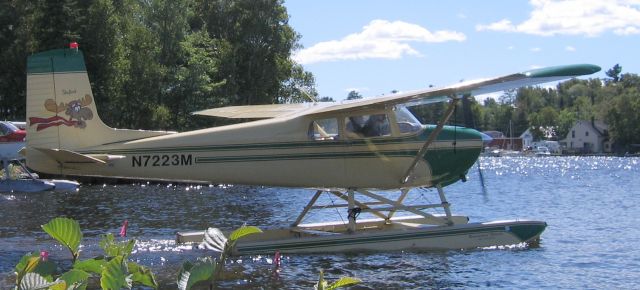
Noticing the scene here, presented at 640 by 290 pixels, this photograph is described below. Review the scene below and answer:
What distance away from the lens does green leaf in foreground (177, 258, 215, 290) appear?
2.89 m

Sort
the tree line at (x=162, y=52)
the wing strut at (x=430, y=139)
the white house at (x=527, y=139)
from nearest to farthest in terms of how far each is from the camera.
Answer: the wing strut at (x=430, y=139), the tree line at (x=162, y=52), the white house at (x=527, y=139)

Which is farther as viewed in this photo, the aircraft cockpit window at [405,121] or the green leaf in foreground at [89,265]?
the aircraft cockpit window at [405,121]

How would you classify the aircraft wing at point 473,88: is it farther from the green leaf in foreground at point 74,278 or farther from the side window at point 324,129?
the green leaf in foreground at point 74,278

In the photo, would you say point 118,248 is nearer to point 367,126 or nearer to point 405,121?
point 367,126

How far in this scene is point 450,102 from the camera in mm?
11836

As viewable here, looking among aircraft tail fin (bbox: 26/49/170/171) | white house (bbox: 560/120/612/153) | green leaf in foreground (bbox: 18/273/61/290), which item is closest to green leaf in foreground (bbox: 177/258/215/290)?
green leaf in foreground (bbox: 18/273/61/290)

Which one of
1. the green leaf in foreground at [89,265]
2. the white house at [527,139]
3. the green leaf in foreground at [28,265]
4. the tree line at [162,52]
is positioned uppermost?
the tree line at [162,52]

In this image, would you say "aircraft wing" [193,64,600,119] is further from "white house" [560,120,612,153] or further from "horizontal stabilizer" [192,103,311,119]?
"white house" [560,120,612,153]

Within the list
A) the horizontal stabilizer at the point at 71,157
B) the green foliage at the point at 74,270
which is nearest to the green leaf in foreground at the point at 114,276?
the green foliage at the point at 74,270

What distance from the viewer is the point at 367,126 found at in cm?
1201

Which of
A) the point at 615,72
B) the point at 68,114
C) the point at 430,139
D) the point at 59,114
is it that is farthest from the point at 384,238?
the point at 615,72

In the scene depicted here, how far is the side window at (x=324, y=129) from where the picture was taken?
1184 cm

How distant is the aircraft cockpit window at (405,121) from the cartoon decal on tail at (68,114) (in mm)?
5016

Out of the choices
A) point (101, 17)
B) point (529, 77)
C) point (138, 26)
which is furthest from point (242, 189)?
point (529, 77)
